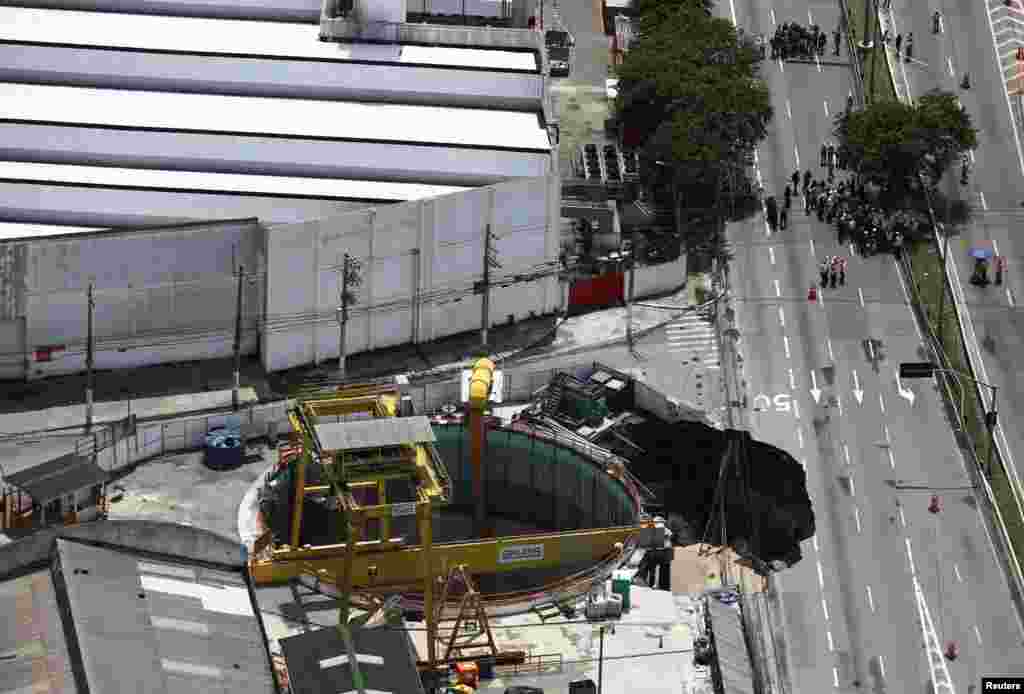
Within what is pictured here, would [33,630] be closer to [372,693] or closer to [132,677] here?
[132,677]

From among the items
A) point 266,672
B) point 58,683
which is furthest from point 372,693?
point 58,683

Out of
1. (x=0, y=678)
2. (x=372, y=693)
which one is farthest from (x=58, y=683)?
(x=372, y=693)

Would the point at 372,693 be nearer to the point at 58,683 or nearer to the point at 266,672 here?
the point at 266,672

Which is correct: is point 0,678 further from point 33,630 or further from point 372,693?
point 372,693

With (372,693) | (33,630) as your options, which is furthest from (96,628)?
(372,693)

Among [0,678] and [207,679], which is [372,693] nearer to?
[207,679]

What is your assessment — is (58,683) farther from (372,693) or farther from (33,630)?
(372,693)
